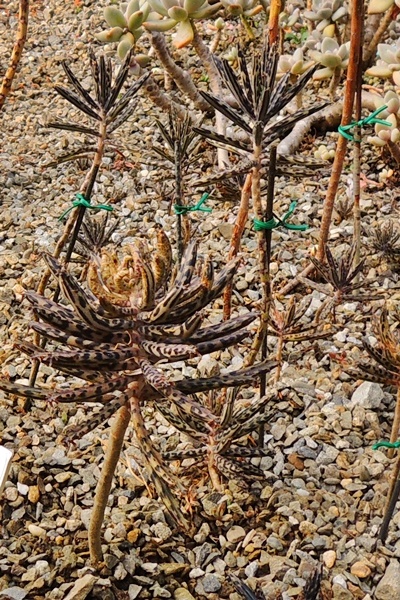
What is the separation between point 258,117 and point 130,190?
4.97ft

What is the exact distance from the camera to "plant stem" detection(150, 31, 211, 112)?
2496mm

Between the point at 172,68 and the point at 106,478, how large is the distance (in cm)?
189

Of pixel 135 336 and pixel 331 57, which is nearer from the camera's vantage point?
pixel 135 336

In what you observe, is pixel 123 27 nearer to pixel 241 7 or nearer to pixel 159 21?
pixel 159 21

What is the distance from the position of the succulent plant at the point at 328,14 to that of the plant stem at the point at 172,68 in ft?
1.65

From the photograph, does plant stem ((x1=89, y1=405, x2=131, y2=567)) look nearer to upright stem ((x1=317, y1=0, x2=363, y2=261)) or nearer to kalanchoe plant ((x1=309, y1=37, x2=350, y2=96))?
upright stem ((x1=317, y1=0, x2=363, y2=261))

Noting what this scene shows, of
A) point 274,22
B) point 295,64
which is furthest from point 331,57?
point 274,22

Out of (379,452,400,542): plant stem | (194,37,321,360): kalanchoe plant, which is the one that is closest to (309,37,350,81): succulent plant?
(194,37,321,360): kalanchoe plant

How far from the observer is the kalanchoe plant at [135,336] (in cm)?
87

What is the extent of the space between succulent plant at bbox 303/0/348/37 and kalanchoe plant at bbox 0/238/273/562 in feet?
6.09

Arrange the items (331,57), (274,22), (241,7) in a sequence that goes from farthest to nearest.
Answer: (241,7), (331,57), (274,22)

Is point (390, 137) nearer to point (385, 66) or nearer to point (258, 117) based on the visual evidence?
point (385, 66)

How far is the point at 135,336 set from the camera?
92 cm

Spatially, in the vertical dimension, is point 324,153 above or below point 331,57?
below
